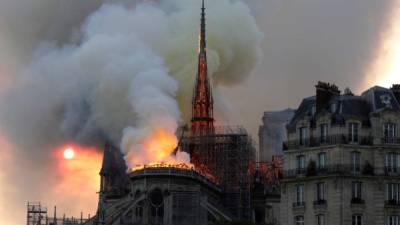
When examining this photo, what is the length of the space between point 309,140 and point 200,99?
5936 cm

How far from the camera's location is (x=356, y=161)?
105 m

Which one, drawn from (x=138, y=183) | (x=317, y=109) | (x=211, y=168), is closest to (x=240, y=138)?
(x=211, y=168)

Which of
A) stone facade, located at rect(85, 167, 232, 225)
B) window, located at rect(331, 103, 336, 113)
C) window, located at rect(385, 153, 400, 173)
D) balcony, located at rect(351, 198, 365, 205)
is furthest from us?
stone facade, located at rect(85, 167, 232, 225)

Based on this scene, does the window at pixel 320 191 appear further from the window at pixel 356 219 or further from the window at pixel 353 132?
the window at pixel 353 132

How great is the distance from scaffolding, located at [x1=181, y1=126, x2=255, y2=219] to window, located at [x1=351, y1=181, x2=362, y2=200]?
4469cm

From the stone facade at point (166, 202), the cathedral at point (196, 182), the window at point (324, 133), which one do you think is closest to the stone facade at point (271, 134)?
the cathedral at point (196, 182)

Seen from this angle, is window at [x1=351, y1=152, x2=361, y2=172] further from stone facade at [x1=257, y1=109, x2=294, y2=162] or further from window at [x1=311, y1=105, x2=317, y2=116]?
stone facade at [x1=257, y1=109, x2=294, y2=162]

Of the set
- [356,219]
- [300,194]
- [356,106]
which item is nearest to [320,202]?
[300,194]

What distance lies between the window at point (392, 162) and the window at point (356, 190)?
2.89m

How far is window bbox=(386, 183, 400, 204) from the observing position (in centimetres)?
10444

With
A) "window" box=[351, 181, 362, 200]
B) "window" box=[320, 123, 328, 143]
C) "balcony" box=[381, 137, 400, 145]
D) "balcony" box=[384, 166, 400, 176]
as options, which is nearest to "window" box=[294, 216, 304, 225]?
"window" box=[351, 181, 362, 200]

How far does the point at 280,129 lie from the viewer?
171750 millimetres

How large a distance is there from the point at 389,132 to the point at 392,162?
2.51 m

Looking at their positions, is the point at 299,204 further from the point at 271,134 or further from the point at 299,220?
the point at 271,134
